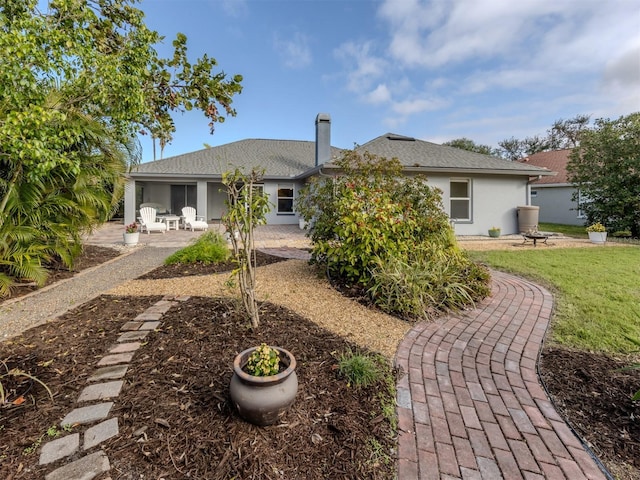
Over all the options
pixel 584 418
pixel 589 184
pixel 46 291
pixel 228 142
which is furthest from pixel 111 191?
pixel 589 184

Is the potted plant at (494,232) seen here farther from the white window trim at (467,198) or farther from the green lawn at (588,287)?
the green lawn at (588,287)

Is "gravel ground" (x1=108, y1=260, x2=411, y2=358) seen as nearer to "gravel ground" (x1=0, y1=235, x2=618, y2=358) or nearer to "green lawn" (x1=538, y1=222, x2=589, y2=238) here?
"gravel ground" (x1=0, y1=235, x2=618, y2=358)

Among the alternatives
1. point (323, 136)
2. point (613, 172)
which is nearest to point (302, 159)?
point (323, 136)

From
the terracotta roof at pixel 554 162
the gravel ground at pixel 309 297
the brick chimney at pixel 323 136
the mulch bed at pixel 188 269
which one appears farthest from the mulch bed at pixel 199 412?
the terracotta roof at pixel 554 162

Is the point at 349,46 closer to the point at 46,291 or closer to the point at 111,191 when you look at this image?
the point at 111,191

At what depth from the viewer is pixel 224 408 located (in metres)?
2.03

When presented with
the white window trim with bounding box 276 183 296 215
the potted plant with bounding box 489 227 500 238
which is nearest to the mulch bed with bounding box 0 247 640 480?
the potted plant with bounding box 489 227 500 238

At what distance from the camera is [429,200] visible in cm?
554

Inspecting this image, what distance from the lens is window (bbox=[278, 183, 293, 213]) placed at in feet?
51.8

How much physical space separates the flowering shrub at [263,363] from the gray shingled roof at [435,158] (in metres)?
10.6

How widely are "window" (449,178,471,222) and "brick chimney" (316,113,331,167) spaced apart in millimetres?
5422

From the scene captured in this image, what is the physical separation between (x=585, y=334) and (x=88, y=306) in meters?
5.76

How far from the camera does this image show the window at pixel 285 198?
15.8 m

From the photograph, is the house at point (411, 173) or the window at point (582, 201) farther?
the window at point (582, 201)
